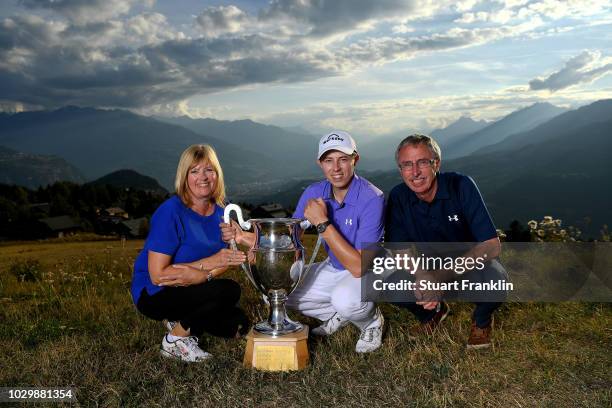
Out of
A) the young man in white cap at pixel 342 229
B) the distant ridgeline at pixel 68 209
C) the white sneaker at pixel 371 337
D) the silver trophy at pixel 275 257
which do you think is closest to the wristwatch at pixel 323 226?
the young man in white cap at pixel 342 229

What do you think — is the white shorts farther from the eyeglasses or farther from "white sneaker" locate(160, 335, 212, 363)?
the eyeglasses

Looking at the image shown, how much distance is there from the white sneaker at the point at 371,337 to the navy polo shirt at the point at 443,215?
701 millimetres

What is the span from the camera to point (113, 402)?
3.62 meters

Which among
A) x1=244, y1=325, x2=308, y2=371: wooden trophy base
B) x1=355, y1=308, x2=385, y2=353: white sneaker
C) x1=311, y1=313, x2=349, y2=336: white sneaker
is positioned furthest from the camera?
x1=311, y1=313, x2=349, y2=336: white sneaker

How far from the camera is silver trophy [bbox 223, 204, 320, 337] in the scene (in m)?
4.01

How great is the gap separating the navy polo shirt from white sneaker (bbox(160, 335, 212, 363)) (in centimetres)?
177

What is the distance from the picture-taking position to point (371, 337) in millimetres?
4582

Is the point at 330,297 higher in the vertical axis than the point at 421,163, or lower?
lower

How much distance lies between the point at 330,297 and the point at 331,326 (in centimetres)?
33

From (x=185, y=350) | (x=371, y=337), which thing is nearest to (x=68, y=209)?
(x=185, y=350)

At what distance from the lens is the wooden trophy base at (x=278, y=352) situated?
13.5 feet

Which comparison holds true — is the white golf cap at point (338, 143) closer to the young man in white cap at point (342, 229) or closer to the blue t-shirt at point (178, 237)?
the young man in white cap at point (342, 229)

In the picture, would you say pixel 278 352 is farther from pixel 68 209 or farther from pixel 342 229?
pixel 68 209

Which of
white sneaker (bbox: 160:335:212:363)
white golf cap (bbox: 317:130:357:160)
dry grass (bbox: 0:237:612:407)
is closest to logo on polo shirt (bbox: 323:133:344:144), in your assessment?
white golf cap (bbox: 317:130:357:160)
